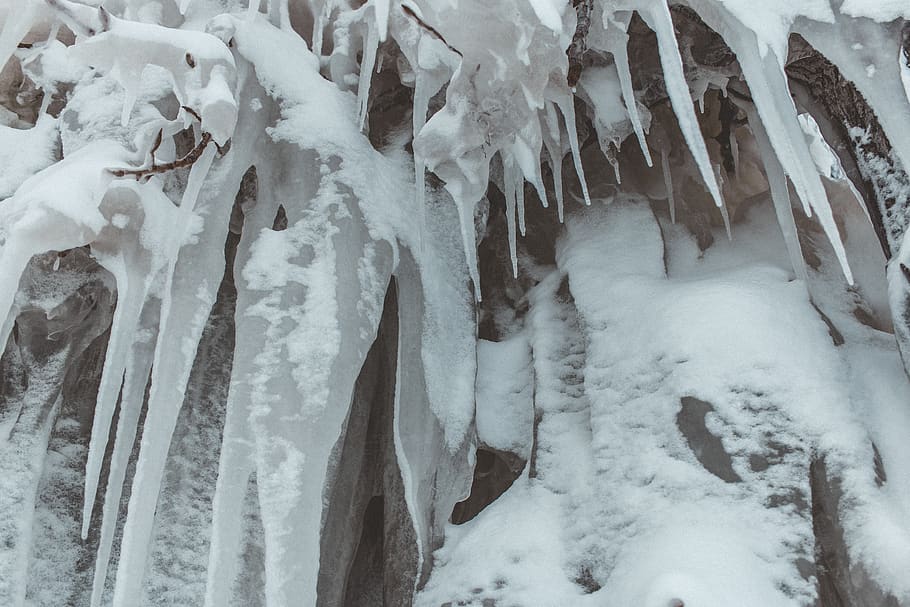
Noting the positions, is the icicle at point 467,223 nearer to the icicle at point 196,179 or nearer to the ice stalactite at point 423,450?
the ice stalactite at point 423,450

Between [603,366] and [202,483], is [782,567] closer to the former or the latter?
[603,366]

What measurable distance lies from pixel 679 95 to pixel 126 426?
0.87 metres

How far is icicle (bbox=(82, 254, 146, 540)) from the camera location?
1.15 m

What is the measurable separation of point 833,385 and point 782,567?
0.97 feet

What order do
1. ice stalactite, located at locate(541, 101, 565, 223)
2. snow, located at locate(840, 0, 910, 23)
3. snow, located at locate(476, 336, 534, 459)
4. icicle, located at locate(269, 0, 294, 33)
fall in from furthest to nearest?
1. icicle, located at locate(269, 0, 294, 33)
2. snow, located at locate(476, 336, 534, 459)
3. ice stalactite, located at locate(541, 101, 565, 223)
4. snow, located at locate(840, 0, 910, 23)

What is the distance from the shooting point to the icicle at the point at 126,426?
1144 millimetres

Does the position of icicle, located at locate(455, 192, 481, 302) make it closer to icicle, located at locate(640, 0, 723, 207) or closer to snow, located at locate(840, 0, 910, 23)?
icicle, located at locate(640, 0, 723, 207)

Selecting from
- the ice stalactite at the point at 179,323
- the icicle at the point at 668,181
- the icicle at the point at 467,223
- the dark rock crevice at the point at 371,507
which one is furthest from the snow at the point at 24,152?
the icicle at the point at 668,181

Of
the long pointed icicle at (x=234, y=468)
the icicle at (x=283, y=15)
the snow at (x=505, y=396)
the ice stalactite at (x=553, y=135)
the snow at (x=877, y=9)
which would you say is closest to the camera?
the long pointed icicle at (x=234, y=468)

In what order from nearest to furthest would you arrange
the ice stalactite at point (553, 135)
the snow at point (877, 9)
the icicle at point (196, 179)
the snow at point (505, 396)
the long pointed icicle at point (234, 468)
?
the long pointed icicle at point (234, 468)
the snow at point (877, 9)
the icicle at point (196, 179)
the ice stalactite at point (553, 135)
the snow at point (505, 396)

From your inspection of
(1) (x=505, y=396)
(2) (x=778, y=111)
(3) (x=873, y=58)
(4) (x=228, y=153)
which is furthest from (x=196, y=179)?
(3) (x=873, y=58)

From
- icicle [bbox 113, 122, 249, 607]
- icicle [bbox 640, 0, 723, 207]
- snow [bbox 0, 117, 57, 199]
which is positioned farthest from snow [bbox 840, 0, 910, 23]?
snow [bbox 0, 117, 57, 199]

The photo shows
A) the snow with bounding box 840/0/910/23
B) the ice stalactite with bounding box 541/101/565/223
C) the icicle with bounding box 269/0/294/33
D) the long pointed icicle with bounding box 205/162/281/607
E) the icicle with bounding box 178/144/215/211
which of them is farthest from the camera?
the icicle with bounding box 269/0/294/33

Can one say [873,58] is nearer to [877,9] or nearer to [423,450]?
[877,9]
